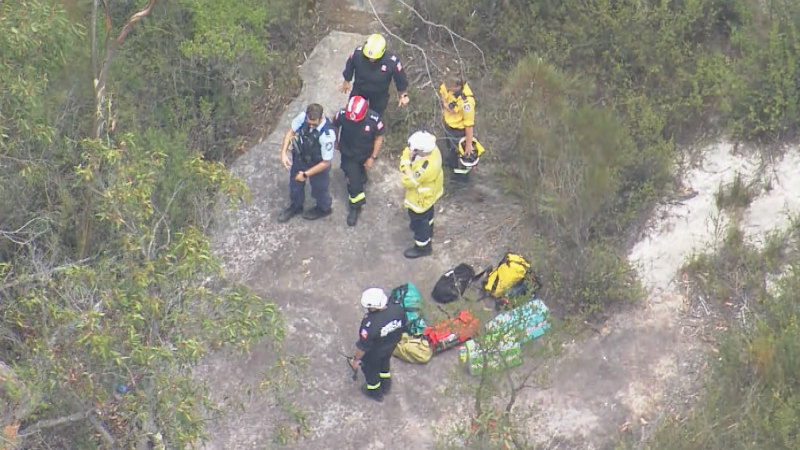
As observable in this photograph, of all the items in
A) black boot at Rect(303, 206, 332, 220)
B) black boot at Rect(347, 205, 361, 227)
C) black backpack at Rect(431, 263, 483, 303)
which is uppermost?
black backpack at Rect(431, 263, 483, 303)

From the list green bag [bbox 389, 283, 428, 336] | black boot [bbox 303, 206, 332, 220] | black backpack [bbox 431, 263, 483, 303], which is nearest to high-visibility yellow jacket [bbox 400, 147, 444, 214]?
black backpack [bbox 431, 263, 483, 303]

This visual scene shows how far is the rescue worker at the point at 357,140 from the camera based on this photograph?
34.6ft

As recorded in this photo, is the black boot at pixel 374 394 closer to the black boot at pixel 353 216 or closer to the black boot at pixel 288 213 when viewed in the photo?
the black boot at pixel 353 216

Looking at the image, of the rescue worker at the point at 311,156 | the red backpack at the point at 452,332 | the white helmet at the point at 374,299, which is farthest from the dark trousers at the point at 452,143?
the white helmet at the point at 374,299

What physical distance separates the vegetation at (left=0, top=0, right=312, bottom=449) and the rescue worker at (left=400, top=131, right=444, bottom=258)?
1907 mm

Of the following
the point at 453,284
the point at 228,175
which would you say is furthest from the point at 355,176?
the point at 228,175

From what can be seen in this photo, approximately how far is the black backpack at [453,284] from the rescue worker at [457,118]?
135cm

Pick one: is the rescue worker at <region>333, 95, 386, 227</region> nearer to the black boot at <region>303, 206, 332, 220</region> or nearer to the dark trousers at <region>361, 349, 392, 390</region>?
the black boot at <region>303, 206, 332, 220</region>

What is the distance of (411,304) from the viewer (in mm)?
10148

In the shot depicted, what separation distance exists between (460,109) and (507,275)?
188 centimetres

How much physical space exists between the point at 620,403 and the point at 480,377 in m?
1.26

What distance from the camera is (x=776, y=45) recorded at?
10.7 m

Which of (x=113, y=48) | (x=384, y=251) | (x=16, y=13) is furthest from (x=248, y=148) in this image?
(x=16, y=13)

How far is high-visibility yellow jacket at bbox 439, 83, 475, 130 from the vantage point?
10.9m
